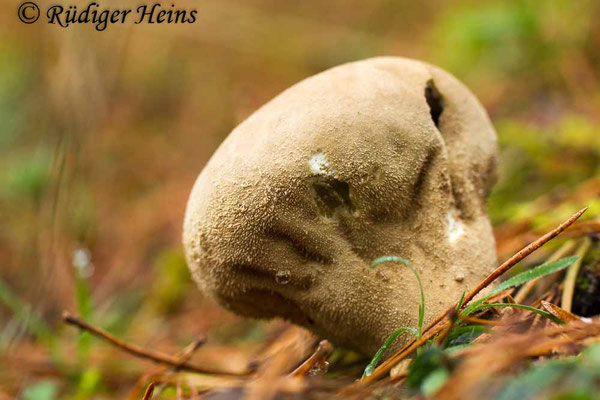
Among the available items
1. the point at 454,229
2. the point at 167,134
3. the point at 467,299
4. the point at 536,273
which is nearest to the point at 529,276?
the point at 536,273

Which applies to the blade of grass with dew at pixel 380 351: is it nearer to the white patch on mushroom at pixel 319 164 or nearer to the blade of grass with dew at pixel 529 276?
the blade of grass with dew at pixel 529 276

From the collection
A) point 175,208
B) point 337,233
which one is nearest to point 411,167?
point 337,233

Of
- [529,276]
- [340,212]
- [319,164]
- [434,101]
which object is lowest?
[529,276]

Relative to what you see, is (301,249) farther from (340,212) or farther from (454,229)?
(454,229)

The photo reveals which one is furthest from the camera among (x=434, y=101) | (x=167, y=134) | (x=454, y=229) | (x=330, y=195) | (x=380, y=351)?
(x=167, y=134)

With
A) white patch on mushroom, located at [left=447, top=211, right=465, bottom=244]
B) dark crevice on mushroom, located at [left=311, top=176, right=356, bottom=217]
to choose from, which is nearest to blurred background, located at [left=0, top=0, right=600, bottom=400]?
white patch on mushroom, located at [left=447, top=211, right=465, bottom=244]

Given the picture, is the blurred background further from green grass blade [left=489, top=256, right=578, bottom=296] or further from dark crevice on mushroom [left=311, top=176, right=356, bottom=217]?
dark crevice on mushroom [left=311, top=176, right=356, bottom=217]
